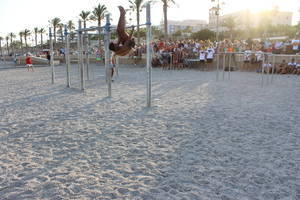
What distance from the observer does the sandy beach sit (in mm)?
3172

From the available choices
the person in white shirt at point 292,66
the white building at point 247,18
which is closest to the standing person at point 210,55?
the person in white shirt at point 292,66

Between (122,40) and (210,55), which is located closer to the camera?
(122,40)

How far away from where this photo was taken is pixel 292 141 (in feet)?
15.6

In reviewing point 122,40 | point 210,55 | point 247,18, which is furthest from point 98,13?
point 247,18

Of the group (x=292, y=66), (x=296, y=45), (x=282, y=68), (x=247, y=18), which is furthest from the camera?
(x=247, y=18)

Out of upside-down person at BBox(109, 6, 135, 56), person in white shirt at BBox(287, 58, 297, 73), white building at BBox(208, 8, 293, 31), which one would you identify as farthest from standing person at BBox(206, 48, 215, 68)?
white building at BBox(208, 8, 293, 31)

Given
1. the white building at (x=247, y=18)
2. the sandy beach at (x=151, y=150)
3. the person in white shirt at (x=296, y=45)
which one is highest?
the white building at (x=247, y=18)

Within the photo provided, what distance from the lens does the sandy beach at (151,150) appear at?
3172mm

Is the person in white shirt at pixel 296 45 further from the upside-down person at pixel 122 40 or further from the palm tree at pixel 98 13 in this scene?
the palm tree at pixel 98 13

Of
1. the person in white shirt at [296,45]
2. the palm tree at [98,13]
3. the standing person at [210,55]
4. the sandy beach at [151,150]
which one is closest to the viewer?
the sandy beach at [151,150]

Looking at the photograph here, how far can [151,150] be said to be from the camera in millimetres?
4375

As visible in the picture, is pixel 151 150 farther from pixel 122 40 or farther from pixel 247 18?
pixel 247 18

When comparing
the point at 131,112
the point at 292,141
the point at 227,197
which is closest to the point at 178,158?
the point at 227,197

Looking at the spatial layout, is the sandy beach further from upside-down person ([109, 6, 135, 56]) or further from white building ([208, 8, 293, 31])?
white building ([208, 8, 293, 31])
